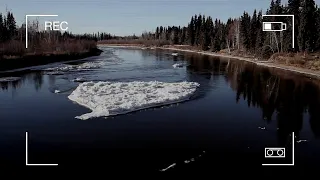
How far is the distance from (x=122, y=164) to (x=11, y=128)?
5.68m

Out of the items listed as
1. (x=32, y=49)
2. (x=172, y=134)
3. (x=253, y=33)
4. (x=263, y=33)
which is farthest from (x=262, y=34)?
(x=172, y=134)

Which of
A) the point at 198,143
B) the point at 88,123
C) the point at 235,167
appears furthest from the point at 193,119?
the point at 235,167

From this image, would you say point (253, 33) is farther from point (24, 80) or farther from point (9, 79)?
point (9, 79)

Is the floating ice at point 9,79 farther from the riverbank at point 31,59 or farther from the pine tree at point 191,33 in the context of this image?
the pine tree at point 191,33

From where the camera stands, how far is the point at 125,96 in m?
18.4

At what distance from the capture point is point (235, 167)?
371 inches

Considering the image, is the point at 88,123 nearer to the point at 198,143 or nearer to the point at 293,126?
the point at 198,143

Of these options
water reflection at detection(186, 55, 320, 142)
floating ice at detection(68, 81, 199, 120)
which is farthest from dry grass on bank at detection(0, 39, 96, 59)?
water reflection at detection(186, 55, 320, 142)

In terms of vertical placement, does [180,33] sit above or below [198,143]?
above

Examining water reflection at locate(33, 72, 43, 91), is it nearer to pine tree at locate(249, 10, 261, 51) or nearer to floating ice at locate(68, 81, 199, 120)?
floating ice at locate(68, 81, 199, 120)

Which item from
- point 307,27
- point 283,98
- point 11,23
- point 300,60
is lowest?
point 283,98

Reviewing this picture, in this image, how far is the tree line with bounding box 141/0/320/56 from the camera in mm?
42219

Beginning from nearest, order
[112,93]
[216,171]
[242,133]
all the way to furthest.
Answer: [216,171], [242,133], [112,93]

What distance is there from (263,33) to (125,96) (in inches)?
1575
